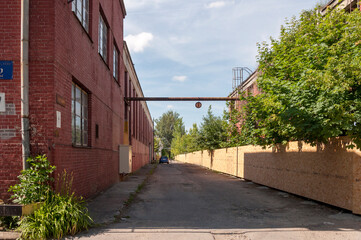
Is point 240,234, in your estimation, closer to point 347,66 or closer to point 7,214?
point 7,214

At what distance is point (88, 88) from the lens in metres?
10.2

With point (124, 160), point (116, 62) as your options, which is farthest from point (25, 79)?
point (116, 62)

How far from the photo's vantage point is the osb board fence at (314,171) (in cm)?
833

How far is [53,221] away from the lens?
579 cm

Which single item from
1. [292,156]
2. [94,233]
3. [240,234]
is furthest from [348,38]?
[94,233]

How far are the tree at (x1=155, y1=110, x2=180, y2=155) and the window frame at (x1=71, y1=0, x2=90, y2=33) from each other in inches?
4193

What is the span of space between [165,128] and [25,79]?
111278 millimetres

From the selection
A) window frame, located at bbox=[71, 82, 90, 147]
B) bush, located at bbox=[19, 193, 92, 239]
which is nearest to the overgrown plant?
bush, located at bbox=[19, 193, 92, 239]

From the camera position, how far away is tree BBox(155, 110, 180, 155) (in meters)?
118

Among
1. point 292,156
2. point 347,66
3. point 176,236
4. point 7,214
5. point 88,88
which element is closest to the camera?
point 7,214

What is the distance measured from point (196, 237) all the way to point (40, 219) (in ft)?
9.53

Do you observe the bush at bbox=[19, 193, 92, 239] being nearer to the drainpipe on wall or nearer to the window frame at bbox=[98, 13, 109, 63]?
the drainpipe on wall

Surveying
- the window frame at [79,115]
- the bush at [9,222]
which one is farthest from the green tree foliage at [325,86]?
the bush at [9,222]

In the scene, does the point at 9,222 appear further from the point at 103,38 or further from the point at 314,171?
the point at 103,38
